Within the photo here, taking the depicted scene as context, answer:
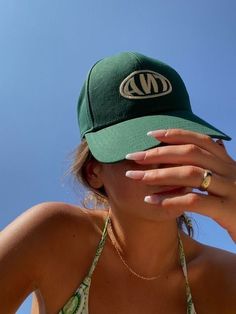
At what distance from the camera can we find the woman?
92.0 inches

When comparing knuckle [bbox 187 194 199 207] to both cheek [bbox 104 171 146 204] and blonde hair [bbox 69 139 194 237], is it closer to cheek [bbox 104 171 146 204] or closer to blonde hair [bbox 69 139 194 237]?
cheek [bbox 104 171 146 204]

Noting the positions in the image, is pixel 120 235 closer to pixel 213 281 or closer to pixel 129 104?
pixel 213 281

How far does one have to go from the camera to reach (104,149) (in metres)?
2.29

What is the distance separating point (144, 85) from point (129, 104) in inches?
5.5

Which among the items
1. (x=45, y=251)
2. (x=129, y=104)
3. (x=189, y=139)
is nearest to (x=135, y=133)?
(x=129, y=104)

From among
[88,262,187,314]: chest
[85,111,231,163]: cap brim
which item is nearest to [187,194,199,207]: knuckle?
[85,111,231,163]: cap brim

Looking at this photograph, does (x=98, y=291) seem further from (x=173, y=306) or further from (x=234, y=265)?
(x=234, y=265)

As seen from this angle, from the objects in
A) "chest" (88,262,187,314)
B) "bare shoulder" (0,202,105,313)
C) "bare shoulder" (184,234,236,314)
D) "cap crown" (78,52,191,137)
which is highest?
"cap crown" (78,52,191,137)

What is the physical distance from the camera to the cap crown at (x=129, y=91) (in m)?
2.46

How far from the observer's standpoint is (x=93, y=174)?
288 cm

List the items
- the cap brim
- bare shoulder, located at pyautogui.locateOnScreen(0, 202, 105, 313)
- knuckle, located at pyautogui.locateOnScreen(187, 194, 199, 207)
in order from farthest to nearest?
bare shoulder, located at pyautogui.locateOnScreen(0, 202, 105, 313) → the cap brim → knuckle, located at pyautogui.locateOnScreen(187, 194, 199, 207)

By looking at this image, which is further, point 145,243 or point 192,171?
point 145,243

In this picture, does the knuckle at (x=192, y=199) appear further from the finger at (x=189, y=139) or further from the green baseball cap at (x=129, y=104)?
the green baseball cap at (x=129, y=104)

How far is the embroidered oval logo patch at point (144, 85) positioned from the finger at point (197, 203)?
83cm
